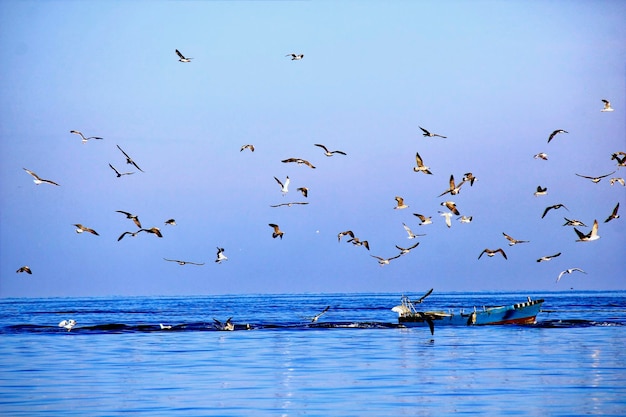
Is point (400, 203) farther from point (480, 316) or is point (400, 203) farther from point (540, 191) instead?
point (480, 316)

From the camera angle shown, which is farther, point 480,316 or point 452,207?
point 480,316

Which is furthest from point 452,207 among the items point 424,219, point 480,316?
point 480,316

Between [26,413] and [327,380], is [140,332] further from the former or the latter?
[26,413]

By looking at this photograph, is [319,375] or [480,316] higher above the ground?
[480,316]

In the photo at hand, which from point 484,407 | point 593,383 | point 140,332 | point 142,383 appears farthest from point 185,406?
point 140,332

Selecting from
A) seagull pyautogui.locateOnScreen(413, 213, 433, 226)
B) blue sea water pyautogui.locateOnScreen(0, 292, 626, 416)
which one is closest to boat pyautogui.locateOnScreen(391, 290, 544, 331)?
blue sea water pyautogui.locateOnScreen(0, 292, 626, 416)

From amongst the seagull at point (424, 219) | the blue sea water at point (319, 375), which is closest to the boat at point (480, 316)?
the blue sea water at point (319, 375)

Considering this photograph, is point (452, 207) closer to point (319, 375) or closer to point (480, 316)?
point (319, 375)

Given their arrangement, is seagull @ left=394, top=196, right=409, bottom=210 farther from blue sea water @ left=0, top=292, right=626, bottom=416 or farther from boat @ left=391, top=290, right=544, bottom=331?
boat @ left=391, top=290, right=544, bottom=331

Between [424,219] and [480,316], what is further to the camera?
[480,316]

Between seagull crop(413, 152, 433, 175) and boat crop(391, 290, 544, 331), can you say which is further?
boat crop(391, 290, 544, 331)

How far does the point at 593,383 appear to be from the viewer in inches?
1436

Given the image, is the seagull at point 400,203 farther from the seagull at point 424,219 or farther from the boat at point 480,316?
the boat at point 480,316

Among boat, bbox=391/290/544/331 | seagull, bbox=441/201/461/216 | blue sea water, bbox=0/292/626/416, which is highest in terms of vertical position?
seagull, bbox=441/201/461/216
